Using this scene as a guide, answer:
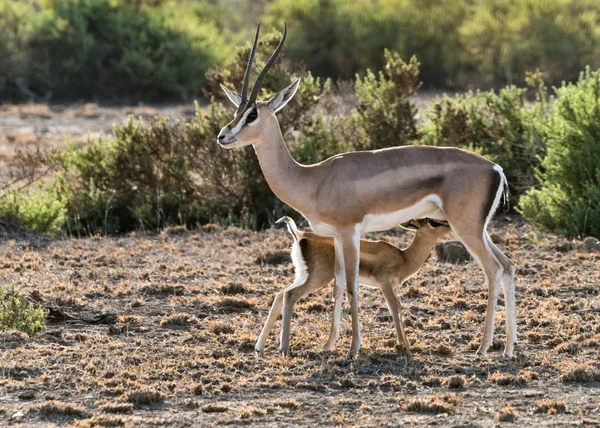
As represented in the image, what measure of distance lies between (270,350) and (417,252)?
1.43 m

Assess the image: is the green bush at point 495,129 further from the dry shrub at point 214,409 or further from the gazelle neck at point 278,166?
the dry shrub at point 214,409

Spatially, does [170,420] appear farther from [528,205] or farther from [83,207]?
[83,207]

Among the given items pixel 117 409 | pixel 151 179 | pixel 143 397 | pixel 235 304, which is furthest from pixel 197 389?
pixel 151 179

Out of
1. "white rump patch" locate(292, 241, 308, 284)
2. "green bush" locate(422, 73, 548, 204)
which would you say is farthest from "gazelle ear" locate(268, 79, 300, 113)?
"green bush" locate(422, 73, 548, 204)

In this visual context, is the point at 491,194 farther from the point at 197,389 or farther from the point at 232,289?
the point at 232,289

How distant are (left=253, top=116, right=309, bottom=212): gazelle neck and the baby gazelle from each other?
0.73 ft

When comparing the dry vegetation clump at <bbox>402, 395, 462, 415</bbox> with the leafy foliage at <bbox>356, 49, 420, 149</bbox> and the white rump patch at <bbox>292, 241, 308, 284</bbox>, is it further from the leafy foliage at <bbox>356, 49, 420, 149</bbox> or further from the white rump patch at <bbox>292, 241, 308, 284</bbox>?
the leafy foliage at <bbox>356, 49, 420, 149</bbox>

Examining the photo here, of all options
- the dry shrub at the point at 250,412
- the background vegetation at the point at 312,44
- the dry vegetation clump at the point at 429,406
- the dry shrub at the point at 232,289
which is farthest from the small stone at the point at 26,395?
the background vegetation at the point at 312,44

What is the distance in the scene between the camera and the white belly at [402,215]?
7.80m

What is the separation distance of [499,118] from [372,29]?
48.9ft

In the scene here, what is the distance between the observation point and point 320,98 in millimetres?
14641

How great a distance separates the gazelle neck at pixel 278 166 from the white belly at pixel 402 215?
52 centimetres

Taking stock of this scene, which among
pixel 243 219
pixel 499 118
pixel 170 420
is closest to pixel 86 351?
pixel 170 420

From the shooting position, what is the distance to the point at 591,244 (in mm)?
11469
